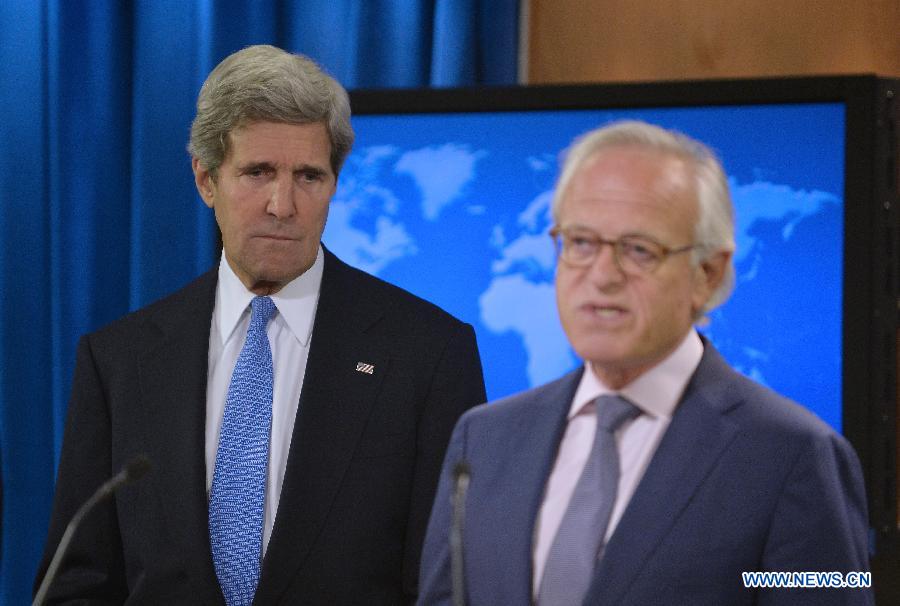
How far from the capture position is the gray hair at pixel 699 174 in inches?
54.1

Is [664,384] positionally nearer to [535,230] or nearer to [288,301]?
[288,301]

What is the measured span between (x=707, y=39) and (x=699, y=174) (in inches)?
57.9

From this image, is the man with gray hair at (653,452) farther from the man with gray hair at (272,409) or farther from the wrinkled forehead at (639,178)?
the man with gray hair at (272,409)

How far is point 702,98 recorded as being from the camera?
2.32 meters

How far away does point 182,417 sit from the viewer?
189 cm

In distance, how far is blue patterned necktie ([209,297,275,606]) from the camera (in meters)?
1.84

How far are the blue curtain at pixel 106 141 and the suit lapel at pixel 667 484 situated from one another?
5.53 feet

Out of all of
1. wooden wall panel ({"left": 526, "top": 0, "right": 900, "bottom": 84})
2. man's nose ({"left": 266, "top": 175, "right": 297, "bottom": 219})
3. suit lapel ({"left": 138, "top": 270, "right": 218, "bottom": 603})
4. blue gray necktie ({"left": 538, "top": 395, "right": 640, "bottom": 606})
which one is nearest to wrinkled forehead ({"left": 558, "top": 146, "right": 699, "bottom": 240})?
blue gray necktie ({"left": 538, "top": 395, "right": 640, "bottom": 606})

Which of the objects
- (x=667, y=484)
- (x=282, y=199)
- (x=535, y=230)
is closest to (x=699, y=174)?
(x=667, y=484)

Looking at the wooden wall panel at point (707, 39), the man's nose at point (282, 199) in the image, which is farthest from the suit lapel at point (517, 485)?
the wooden wall panel at point (707, 39)

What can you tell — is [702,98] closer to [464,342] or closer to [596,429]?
[464,342]

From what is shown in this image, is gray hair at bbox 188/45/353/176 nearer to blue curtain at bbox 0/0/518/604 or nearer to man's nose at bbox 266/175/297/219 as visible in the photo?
man's nose at bbox 266/175/297/219

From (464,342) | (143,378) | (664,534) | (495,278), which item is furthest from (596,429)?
(495,278)

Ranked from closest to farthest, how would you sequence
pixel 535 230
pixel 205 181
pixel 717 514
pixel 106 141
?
pixel 717 514
pixel 205 181
pixel 535 230
pixel 106 141
